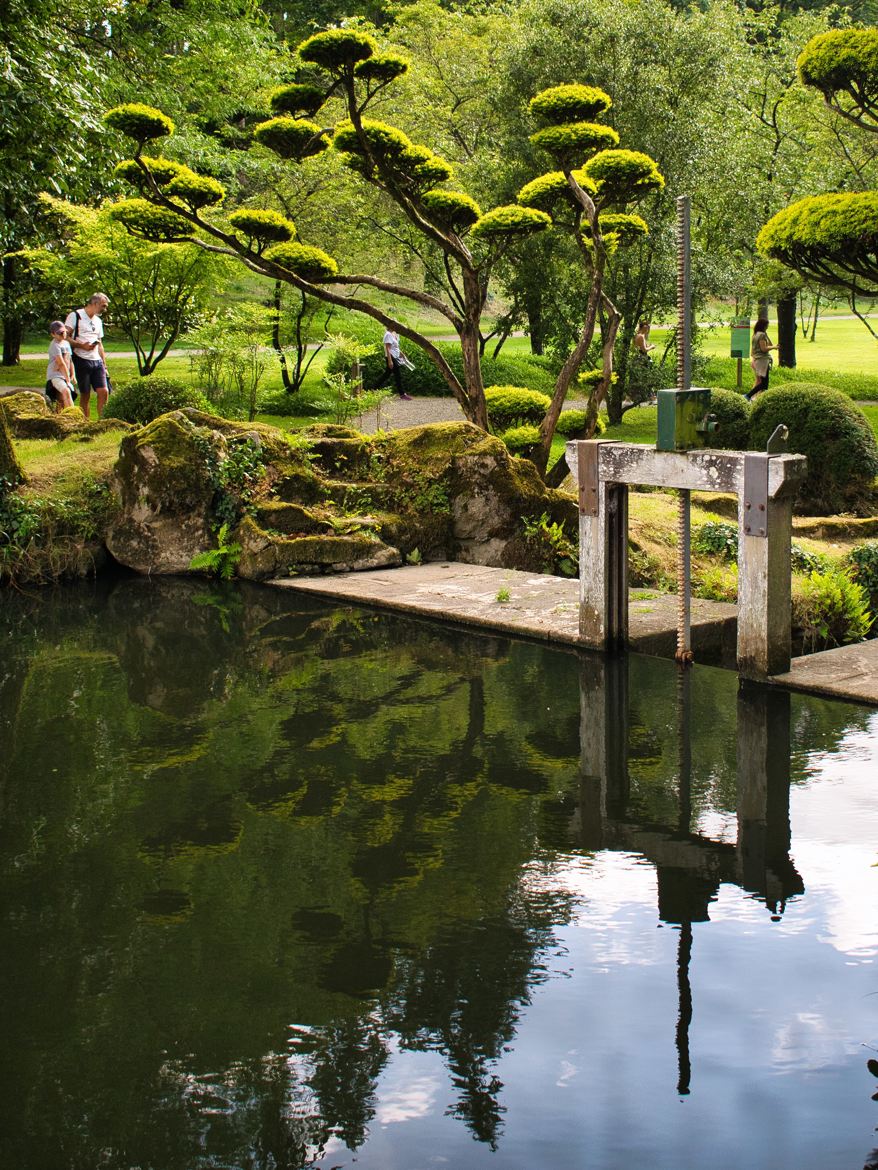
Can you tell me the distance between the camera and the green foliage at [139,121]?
1346 centimetres

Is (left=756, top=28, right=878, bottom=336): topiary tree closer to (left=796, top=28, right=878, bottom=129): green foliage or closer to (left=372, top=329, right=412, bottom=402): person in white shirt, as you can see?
(left=796, top=28, right=878, bottom=129): green foliage

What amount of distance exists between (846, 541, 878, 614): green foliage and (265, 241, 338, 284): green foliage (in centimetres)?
674

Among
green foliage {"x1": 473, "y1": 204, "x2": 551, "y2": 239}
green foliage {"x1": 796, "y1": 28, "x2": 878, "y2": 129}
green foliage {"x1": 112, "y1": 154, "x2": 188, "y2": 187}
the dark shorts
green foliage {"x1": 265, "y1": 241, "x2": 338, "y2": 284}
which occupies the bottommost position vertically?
the dark shorts

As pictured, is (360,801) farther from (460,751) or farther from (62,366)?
(62,366)

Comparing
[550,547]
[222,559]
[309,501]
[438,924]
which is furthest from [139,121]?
[438,924]

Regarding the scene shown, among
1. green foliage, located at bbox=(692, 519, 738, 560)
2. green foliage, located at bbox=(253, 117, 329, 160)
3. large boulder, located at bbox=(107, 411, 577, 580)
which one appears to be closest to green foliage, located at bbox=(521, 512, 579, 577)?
large boulder, located at bbox=(107, 411, 577, 580)

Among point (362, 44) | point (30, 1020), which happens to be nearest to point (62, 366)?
point (362, 44)

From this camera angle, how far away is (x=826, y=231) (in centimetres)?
1367

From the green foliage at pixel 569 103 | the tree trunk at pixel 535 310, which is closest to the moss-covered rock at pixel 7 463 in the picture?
the green foliage at pixel 569 103

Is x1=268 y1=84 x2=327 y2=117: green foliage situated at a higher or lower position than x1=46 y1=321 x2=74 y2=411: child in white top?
higher

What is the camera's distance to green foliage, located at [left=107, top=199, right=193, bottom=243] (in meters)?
14.7

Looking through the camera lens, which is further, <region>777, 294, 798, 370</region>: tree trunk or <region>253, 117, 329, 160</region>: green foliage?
<region>777, 294, 798, 370</region>: tree trunk

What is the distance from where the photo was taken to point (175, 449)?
13484mm

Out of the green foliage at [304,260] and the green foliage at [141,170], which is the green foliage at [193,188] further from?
the green foliage at [304,260]
